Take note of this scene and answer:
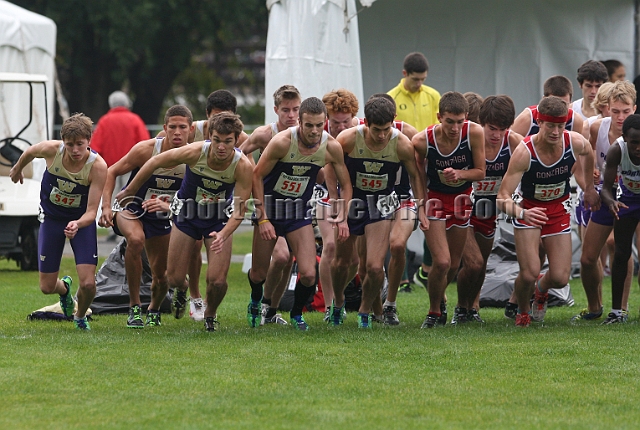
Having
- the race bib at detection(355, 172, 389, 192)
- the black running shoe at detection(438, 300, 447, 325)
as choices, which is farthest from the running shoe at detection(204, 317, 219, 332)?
the black running shoe at detection(438, 300, 447, 325)

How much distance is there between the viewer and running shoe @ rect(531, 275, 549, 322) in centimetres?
966

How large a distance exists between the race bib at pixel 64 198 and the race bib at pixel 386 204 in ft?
8.44

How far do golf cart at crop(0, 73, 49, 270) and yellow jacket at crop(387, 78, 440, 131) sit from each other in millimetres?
5137

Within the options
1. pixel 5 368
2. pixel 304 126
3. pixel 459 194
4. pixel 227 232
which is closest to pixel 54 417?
pixel 5 368

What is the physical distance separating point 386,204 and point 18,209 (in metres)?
6.57

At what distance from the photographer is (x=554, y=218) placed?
8984 millimetres

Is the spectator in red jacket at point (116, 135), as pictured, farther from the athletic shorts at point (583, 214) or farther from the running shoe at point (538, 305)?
the running shoe at point (538, 305)

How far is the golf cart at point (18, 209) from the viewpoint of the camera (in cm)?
1380

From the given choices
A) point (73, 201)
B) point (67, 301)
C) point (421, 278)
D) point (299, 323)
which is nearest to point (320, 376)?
point (299, 323)

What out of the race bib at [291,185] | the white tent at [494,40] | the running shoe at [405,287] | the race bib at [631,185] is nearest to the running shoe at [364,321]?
the race bib at [291,185]

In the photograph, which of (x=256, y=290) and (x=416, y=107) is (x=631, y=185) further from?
(x=416, y=107)

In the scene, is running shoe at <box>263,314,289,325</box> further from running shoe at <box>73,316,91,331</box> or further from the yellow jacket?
the yellow jacket

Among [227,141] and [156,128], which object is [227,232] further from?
[156,128]

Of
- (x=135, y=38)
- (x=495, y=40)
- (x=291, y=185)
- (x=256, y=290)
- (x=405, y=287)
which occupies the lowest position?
(x=405, y=287)
